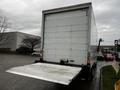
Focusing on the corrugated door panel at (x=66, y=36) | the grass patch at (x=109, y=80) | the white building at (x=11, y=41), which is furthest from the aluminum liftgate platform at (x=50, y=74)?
the white building at (x=11, y=41)

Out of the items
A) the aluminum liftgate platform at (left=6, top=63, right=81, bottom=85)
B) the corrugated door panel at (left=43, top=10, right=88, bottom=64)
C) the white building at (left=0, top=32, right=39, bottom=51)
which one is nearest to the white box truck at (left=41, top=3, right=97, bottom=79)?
the corrugated door panel at (left=43, top=10, right=88, bottom=64)

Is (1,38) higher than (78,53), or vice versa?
(1,38)

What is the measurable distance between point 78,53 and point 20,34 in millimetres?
39351

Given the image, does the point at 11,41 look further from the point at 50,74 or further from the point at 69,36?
the point at 50,74

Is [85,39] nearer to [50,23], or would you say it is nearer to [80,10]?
[80,10]

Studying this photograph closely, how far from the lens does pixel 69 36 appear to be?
17.0 feet

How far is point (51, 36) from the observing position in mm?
5648

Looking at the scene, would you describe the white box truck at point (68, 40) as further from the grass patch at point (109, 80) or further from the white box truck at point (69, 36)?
the grass patch at point (109, 80)

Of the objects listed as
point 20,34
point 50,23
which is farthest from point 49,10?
point 20,34

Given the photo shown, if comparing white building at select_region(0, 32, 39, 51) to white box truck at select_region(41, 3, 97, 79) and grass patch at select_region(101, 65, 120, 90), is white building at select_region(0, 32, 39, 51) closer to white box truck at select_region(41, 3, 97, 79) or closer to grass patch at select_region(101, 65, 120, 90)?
grass patch at select_region(101, 65, 120, 90)

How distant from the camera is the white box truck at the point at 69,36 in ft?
15.7

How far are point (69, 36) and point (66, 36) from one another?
0.14 meters

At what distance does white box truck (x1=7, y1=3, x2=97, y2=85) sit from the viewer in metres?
4.71

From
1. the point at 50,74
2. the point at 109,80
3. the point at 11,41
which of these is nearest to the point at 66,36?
the point at 50,74
